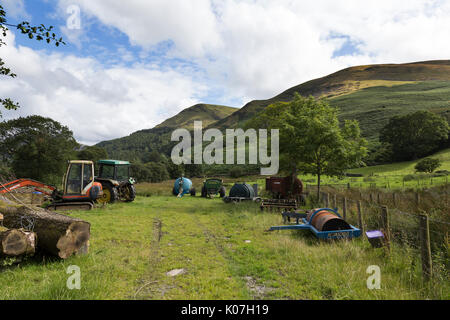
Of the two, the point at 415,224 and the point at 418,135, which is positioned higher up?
the point at 418,135

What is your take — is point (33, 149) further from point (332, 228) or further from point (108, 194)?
point (332, 228)

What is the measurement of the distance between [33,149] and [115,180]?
18.8m

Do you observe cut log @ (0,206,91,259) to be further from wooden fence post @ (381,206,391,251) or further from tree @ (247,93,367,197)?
tree @ (247,93,367,197)

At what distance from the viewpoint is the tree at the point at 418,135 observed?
42.8 meters

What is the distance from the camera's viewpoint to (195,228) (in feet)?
31.7

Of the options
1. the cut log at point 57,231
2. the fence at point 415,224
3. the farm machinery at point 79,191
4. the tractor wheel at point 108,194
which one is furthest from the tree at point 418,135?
the cut log at point 57,231

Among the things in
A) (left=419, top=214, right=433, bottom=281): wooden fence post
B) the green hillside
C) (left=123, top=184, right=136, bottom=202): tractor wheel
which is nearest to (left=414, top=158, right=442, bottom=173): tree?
(left=419, top=214, right=433, bottom=281): wooden fence post

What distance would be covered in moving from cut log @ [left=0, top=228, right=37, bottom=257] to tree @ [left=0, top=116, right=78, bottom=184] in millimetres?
28150

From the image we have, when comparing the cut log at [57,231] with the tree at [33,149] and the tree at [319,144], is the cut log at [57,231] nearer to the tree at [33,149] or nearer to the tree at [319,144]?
the tree at [319,144]

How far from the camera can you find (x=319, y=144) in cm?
1580

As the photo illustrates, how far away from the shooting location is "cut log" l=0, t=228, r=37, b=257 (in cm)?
488

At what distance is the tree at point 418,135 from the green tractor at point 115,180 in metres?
48.5

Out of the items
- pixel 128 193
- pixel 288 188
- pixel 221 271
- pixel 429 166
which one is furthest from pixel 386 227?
pixel 429 166
